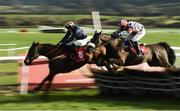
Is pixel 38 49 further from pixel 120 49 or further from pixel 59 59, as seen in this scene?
pixel 120 49

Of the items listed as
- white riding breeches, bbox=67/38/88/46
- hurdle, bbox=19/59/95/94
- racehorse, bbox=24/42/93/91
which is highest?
white riding breeches, bbox=67/38/88/46

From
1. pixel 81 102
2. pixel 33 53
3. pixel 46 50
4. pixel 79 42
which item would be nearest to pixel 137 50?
pixel 79 42

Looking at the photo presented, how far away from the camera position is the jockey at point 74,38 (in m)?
10.1

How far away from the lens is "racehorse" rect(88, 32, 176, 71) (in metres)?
10.1

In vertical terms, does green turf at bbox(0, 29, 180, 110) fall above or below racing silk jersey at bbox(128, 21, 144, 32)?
below

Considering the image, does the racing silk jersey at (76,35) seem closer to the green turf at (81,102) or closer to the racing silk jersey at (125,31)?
the racing silk jersey at (125,31)

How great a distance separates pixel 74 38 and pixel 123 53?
4.15 ft

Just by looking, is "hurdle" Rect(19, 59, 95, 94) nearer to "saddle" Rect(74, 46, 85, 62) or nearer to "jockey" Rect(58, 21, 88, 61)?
"saddle" Rect(74, 46, 85, 62)

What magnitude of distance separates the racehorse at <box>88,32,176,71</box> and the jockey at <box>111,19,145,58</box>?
0.43 feet

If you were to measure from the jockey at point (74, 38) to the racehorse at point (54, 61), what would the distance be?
6.6 inches

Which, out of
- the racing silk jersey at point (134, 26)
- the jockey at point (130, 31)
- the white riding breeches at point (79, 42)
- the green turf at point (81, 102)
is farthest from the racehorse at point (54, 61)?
the racing silk jersey at point (134, 26)

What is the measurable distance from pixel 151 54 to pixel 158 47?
327 mm

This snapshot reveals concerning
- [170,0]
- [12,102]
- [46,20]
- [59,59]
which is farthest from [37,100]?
[170,0]

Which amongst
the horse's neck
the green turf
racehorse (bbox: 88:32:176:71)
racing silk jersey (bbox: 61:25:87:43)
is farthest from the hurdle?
racing silk jersey (bbox: 61:25:87:43)
